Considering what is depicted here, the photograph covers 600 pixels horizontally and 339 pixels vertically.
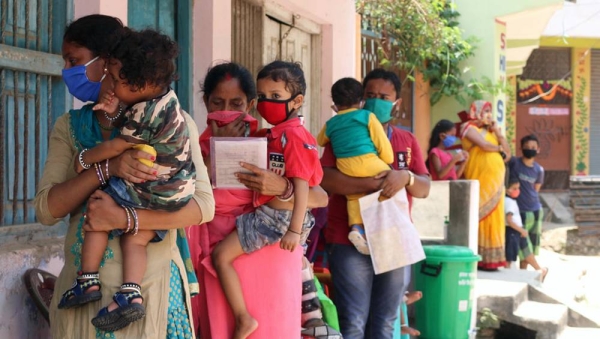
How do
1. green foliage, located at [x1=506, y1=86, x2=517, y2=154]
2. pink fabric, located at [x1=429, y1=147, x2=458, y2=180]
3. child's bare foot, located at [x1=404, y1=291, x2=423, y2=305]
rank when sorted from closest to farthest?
child's bare foot, located at [x1=404, y1=291, x2=423, y2=305], pink fabric, located at [x1=429, y1=147, x2=458, y2=180], green foliage, located at [x1=506, y1=86, x2=517, y2=154]

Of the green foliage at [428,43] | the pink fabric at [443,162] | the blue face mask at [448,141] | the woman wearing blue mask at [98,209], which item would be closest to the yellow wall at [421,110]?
the green foliage at [428,43]

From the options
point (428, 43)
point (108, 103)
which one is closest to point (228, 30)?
point (108, 103)

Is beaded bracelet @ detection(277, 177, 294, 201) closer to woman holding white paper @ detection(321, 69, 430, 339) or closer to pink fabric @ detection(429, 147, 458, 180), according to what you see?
woman holding white paper @ detection(321, 69, 430, 339)

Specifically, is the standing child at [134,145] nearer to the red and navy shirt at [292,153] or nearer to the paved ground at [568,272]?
the red and navy shirt at [292,153]

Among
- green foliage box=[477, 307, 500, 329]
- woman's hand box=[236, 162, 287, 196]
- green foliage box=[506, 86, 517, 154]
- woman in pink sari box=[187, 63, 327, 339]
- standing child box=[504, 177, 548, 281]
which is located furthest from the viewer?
green foliage box=[506, 86, 517, 154]

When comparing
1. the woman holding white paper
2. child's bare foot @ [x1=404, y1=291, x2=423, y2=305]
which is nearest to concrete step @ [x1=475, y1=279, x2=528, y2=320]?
child's bare foot @ [x1=404, y1=291, x2=423, y2=305]

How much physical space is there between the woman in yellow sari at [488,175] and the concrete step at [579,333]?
3.97 feet

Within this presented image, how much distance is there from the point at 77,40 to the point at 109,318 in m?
0.87

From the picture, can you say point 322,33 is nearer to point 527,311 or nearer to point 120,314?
point 527,311

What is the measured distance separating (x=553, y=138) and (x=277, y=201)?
15764mm

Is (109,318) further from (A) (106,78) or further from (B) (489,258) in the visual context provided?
(B) (489,258)

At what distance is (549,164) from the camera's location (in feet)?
59.5

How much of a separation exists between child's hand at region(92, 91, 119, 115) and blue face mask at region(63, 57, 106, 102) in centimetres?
13

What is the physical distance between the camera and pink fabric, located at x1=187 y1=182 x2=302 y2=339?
131 inches
